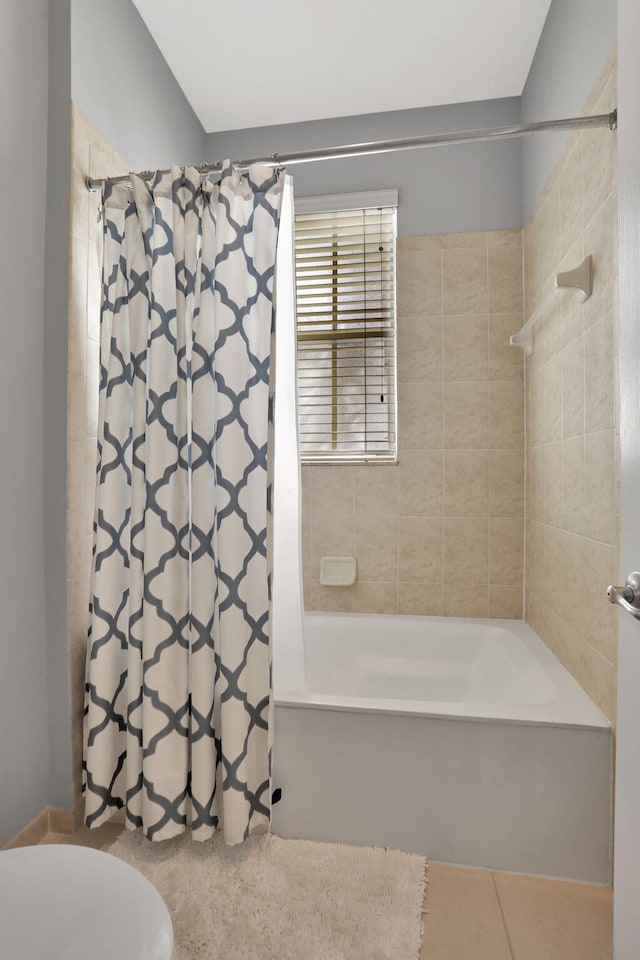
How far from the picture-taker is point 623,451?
874 mm

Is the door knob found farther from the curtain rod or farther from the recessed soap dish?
the recessed soap dish

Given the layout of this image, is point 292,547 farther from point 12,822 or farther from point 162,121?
point 162,121

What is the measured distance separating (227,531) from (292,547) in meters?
0.21

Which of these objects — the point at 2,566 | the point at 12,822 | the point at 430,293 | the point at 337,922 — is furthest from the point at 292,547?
the point at 430,293

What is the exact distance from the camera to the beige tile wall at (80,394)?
1.61m

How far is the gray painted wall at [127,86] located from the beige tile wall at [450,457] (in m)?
1.13

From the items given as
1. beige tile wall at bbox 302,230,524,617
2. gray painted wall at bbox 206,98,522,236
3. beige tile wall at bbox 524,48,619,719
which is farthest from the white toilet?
gray painted wall at bbox 206,98,522,236

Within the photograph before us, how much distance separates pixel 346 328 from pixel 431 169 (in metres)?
0.79

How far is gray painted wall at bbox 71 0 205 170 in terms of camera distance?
5.47 ft

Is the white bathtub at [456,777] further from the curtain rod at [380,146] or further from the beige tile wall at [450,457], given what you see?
the curtain rod at [380,146]

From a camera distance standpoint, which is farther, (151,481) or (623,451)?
(151,481)

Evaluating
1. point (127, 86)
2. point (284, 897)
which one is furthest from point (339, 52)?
point (284, 897)

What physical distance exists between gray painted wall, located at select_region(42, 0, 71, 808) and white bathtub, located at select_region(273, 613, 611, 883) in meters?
0.64

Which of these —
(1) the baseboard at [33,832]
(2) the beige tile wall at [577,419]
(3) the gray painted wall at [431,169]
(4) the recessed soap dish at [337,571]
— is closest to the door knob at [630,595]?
(2) the beige tile wall at [577,419]
